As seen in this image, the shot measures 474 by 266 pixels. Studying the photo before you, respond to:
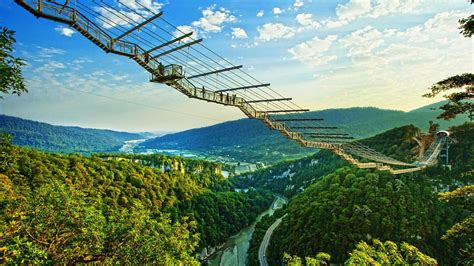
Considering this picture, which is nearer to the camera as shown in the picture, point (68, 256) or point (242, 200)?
point (68, 256)

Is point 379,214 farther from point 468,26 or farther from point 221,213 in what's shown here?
point 221,213

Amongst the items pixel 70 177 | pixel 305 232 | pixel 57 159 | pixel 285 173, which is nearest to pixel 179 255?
pixel 305 232

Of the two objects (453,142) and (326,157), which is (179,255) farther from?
(326,157)

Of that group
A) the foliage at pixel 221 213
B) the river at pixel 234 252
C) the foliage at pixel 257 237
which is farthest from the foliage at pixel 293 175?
the foliage at pixel 257 237

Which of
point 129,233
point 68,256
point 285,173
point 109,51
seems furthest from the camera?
point 285,173

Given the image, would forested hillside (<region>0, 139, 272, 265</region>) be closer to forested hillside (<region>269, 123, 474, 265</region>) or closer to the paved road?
forested hillside (<region>269, 123, 474, 265</region>)
